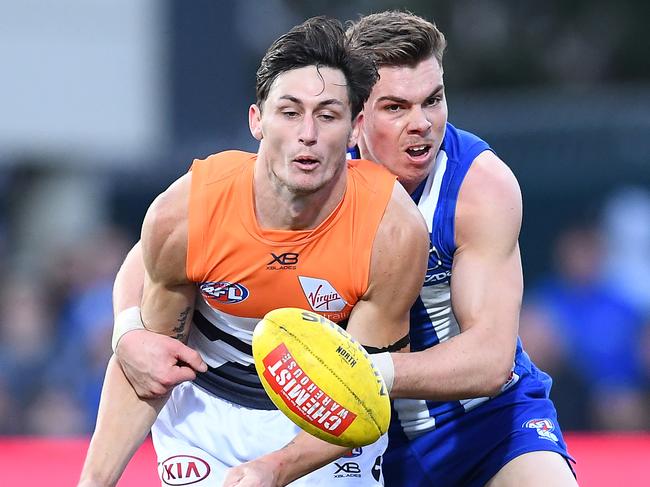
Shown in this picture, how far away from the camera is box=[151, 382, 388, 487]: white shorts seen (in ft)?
15.7

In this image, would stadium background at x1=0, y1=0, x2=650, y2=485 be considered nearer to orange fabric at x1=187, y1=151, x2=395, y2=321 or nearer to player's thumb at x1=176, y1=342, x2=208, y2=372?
player's thumb at x1=176, y1=342, x2=208, y2=372

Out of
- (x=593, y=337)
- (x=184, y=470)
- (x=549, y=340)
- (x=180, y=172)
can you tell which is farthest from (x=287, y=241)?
(x=180, y=172)

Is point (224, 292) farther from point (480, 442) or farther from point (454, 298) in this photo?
point (480, 442)

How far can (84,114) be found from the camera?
13.9 meters

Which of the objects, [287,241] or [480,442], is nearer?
[287,241]

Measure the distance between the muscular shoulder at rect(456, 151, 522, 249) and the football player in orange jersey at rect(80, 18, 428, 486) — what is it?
39 centimetres

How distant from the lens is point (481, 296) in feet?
15.9

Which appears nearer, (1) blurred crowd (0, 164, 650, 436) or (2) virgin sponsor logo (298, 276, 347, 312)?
(2) virgin sponsor logo (298, 276, 347, 312)

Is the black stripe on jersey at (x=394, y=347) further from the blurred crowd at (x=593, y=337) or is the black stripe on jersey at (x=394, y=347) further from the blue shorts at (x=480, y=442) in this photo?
the blurred crowd at (x=593, y=337)

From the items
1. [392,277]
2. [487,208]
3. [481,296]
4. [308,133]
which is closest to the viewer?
[308,133]

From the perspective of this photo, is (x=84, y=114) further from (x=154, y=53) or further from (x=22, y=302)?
(x=22, y=302)

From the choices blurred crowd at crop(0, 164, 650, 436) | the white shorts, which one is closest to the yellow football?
the white shorts

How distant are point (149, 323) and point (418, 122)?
1.19m

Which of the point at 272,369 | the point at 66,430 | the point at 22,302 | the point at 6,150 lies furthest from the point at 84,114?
the point at 272,369
